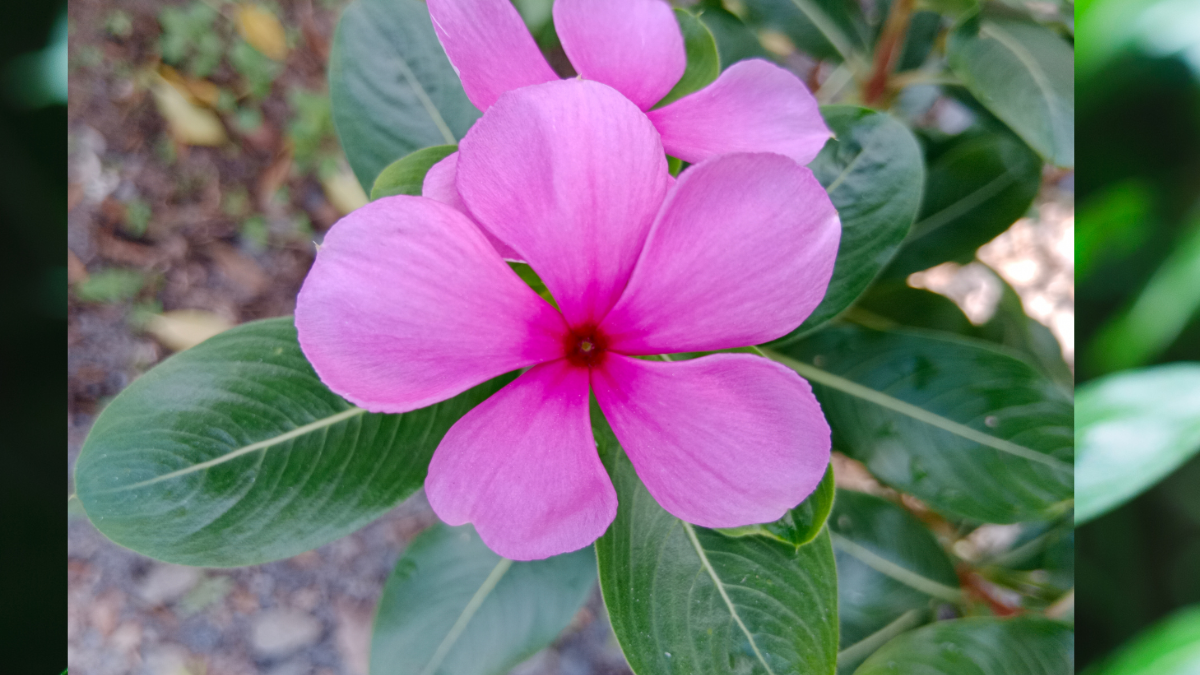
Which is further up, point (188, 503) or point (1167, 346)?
point (188, 503)

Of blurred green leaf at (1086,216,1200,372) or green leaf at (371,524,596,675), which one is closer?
blurred green leaf at (1086,216,1200,372)

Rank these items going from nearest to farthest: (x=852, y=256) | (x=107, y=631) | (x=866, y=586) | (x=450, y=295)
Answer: (x=450, y=295)
(x=852, y=256)
(x=866, y=586)
(x=107, y=631)

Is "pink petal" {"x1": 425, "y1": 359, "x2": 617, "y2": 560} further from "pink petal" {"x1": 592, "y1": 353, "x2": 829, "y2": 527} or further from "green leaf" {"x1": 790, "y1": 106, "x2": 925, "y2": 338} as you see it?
"green leaf" {"x1": 790, "y1": 106, "x2": 925, "y2": 338}

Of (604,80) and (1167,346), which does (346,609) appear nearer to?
(604,80)

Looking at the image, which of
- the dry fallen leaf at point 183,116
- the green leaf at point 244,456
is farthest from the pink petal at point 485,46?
the dry fallen leaf at point 183,116

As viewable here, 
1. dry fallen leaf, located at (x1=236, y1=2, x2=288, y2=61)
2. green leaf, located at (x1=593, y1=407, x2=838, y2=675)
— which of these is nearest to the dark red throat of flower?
green leaf, located at (x1=593, y1=407, x2=838, y2=675)

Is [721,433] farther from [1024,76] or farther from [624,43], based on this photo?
[1024,76]

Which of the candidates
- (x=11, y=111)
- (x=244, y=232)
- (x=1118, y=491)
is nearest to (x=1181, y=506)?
(x=1118, y=491)
